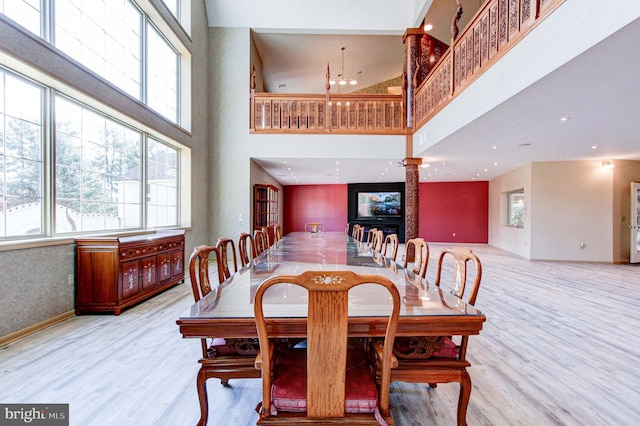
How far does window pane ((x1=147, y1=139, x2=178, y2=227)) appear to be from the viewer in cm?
493

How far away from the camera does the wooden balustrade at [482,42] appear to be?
2.67 m

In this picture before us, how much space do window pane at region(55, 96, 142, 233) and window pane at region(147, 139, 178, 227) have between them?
0.31 m

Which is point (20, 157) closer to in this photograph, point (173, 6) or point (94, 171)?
point (94, 171)

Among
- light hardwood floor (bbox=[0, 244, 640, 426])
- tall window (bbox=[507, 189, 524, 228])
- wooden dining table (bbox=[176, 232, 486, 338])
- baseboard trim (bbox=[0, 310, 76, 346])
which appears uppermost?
tall window (bbox=[507, 189, 524, 228])

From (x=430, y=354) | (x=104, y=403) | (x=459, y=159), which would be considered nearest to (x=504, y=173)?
(x=459, y=159)

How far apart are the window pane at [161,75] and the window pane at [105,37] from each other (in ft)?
0.97

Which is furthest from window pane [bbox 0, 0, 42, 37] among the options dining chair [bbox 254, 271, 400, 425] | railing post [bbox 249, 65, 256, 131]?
railing post [bbox 249, 65, 256, 131]

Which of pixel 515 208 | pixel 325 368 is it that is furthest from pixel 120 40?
pixel 515 208

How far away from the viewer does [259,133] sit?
6.63 m

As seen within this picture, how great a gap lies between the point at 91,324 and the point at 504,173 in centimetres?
1069

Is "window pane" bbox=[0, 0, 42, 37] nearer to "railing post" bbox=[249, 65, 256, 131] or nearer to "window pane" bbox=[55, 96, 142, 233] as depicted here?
"window pane" bbox=[55, 96, 142, 233]

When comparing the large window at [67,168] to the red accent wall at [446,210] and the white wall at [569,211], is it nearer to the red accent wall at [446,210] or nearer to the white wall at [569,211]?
the red accent wall at [446,210]

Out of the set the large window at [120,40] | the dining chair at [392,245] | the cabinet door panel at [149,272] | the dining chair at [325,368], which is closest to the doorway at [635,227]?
the dining chair at [392,245]

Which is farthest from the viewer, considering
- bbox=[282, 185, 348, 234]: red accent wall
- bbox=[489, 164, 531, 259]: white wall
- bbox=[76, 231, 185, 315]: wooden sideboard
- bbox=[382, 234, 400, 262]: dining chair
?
bbox=[282, 185, 348, 234]: red accent wall
